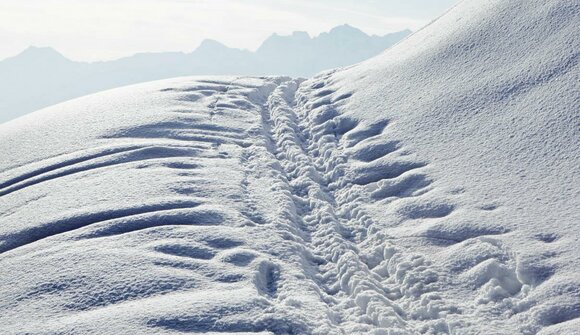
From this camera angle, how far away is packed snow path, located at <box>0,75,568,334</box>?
4555 millimetres

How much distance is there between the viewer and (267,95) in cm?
1183

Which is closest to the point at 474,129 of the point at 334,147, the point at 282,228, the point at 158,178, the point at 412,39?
the point at 334,147

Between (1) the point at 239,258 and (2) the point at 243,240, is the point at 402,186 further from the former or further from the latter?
(1) the point at 239,258

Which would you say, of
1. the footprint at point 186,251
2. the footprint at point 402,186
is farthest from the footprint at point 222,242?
the footprint at point 402,186

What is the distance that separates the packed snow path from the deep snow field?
22mm

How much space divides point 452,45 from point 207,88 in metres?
4.60

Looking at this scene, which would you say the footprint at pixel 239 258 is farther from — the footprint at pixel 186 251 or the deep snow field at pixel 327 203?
the footprint at pixel 186 251

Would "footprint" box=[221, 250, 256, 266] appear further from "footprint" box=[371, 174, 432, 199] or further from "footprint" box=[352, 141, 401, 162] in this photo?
"footprint" box=[352, 141, 401, 162]

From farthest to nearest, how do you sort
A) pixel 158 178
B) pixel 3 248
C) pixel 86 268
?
pixel 158 178 → pixel 3 248 → pixel 86 268

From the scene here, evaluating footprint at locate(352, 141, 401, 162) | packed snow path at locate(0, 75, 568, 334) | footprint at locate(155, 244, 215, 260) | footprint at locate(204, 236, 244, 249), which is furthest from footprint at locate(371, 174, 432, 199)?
footprint at locate(155, 244, 215, 260)

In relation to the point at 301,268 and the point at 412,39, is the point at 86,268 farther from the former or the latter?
the point at 412,39

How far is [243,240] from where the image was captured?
5.73 metres

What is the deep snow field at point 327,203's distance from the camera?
4598mm

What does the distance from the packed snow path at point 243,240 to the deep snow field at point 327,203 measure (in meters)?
0.02
